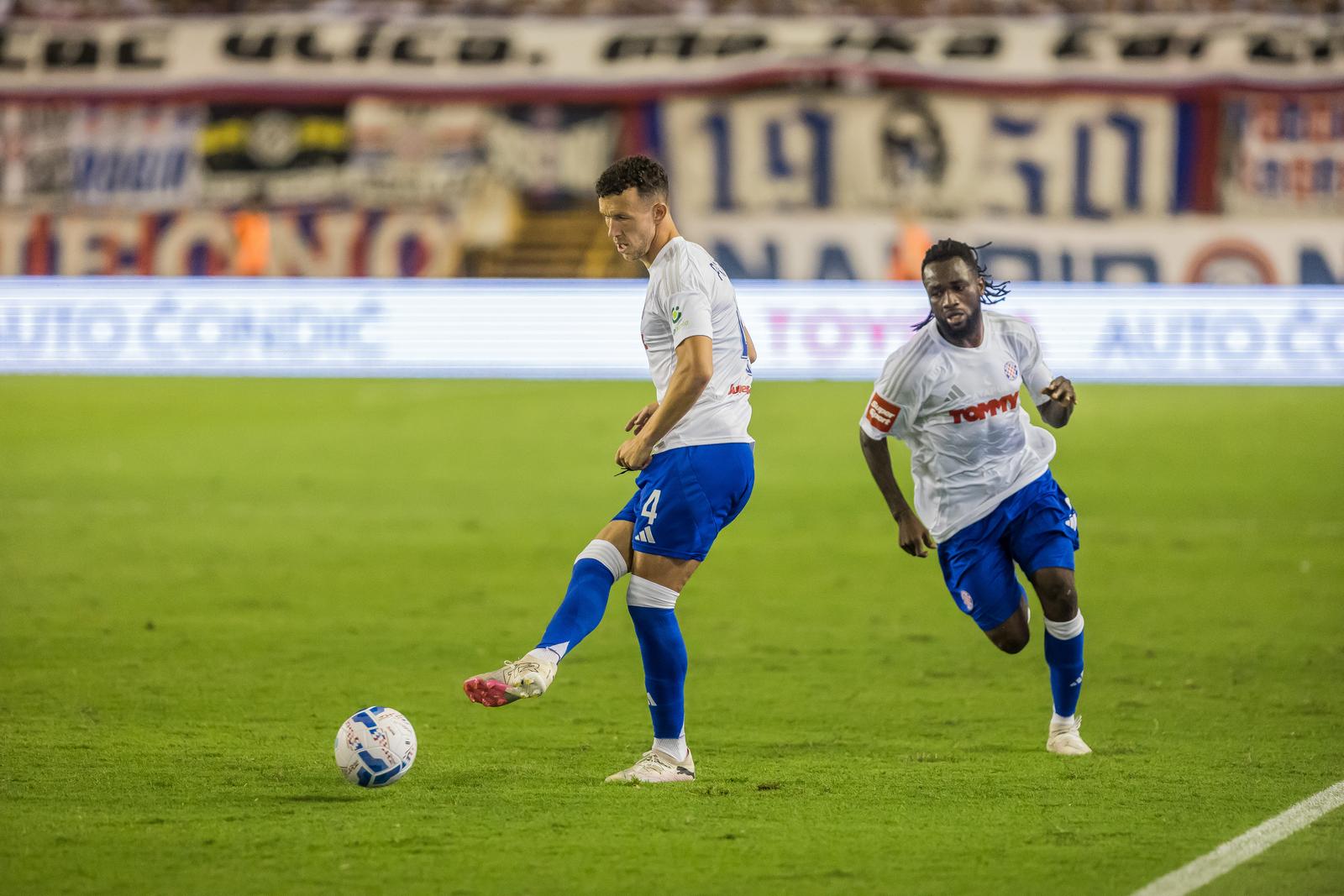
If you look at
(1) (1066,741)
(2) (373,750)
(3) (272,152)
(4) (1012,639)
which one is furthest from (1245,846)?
(3) (272,152)

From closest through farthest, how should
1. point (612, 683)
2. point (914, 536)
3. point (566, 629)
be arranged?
point (566, 629) < point (914, 536) < point (612, 683)

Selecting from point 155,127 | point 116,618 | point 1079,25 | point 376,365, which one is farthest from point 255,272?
point 116,618

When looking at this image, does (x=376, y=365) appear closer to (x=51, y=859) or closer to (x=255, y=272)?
(x=255, y=272)

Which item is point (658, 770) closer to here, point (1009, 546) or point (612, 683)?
point (1009, 546)

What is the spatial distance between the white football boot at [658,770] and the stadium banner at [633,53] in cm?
2033

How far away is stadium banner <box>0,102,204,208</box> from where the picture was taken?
85.8ft

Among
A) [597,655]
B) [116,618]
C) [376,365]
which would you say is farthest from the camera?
[376,365]

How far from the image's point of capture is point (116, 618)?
29.7ft

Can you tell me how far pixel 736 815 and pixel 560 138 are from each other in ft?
70.2

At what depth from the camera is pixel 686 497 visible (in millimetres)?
5578

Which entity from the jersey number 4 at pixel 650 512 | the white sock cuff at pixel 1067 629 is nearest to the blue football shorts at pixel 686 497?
the jersey number 4 at pixel 650 512

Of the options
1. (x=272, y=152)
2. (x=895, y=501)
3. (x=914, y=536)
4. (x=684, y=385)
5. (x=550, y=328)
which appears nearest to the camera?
(x=684, y=385)

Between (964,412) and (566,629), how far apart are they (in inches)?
65.5

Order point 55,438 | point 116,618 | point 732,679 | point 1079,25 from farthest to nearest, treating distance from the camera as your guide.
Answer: point 1079,25 < point 55,438 < point 116,618 < point 732,679
